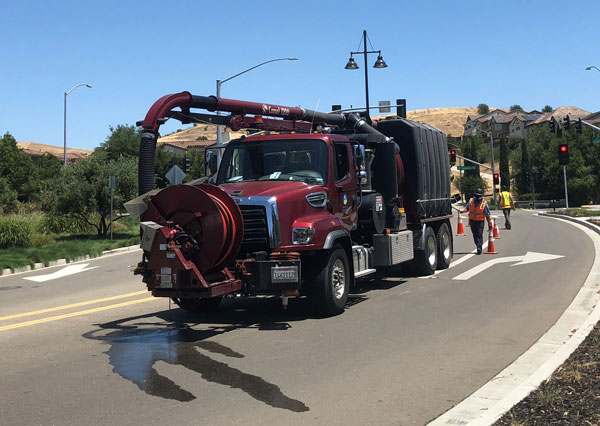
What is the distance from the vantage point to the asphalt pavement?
5.41 m

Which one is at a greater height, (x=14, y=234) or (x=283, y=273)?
(x=14, y=234)

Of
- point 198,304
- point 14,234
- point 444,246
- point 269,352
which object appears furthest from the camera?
point 14,234

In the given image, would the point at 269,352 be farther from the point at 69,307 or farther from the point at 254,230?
the point at 69,307

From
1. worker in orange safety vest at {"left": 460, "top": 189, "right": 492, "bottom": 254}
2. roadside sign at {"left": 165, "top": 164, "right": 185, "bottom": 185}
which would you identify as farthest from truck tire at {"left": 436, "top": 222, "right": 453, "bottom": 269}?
roadside sign at {"left": 165, "top": 164, "right": 185, "bottom": 185}

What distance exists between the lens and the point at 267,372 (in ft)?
21.4

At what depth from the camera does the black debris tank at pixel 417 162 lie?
13.1 meters

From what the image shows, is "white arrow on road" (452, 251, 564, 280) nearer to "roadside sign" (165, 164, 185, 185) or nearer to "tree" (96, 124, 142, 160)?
"roadside sign" (165, 164, 185, 185)

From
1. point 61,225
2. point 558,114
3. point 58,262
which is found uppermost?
point 558,114

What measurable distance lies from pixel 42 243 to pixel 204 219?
19545 millimetres

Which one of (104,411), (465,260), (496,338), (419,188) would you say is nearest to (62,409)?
(104,411)

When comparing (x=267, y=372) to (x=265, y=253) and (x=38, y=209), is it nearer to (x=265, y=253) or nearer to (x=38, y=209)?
(x=265, y=253)

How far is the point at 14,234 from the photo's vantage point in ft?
78.2

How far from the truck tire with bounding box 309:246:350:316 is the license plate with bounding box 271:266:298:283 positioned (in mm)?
676

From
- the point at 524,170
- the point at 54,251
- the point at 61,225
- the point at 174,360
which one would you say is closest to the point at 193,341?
the point at 174,360
